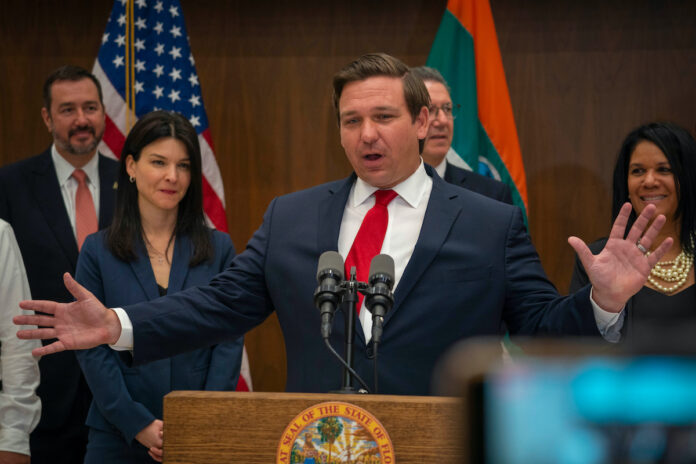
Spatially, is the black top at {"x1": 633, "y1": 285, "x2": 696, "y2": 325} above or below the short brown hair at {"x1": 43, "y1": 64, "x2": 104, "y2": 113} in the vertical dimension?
below

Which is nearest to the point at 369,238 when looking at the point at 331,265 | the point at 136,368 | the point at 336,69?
the point at 331,265

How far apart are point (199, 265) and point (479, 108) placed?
6.26 feet

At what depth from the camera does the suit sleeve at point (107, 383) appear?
8.53 feet

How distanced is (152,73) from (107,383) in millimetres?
2073

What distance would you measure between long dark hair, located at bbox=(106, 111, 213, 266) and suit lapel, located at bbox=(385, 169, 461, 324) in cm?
113

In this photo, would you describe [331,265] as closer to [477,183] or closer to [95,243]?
[95,243]

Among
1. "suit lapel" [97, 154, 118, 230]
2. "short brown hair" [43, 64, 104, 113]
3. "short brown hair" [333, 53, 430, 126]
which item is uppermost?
"short brown hair" [43, 64, 104, 113]

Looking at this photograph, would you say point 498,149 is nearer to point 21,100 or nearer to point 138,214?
point 138,214

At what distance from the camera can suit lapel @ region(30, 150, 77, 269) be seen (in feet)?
11.3

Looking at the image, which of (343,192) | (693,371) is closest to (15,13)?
(343,192)

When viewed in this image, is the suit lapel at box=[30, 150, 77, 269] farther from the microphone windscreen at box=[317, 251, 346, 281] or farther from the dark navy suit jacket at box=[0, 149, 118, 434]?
the microphone windscreen at box=[317, 251, 346, 281]

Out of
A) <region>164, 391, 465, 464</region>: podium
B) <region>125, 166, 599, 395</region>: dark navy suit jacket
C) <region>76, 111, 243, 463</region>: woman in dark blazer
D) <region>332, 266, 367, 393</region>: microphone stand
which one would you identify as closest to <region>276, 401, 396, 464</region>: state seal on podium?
<region>164, 391, 465, 464</region>: podium

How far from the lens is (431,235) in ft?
6.70

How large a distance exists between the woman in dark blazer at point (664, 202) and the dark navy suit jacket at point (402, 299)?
0.70 m
